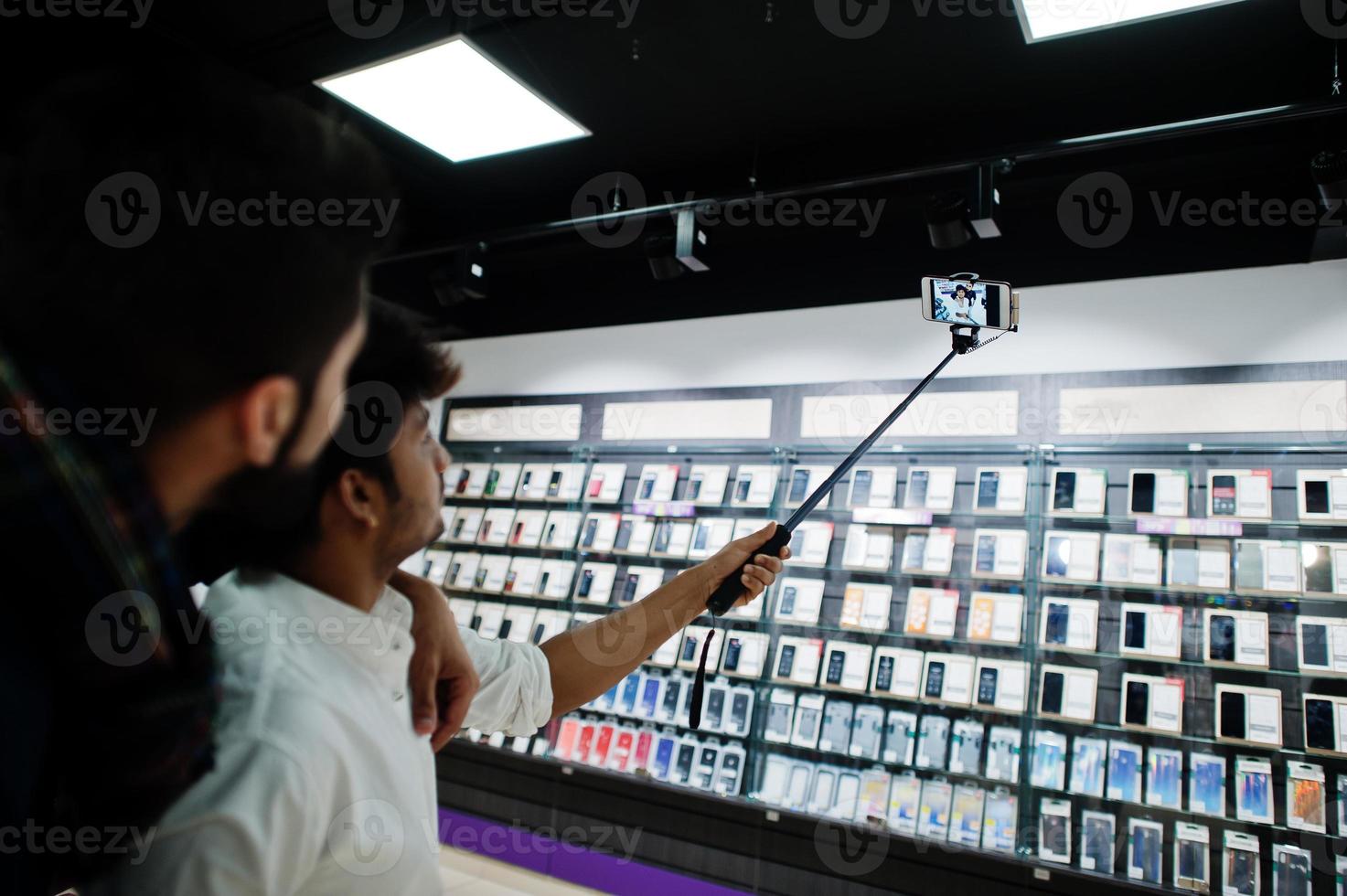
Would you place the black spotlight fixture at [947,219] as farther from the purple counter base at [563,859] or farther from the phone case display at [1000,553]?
the purple counter base at [563,859]

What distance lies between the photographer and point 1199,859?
126 inches

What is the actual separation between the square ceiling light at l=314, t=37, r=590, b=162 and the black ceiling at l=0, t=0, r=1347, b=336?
8.0 inches

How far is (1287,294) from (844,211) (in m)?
2.18

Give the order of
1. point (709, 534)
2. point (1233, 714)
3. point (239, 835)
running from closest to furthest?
1. point (239, 835)
2. point (1233, 714)
3. point (709, 534)

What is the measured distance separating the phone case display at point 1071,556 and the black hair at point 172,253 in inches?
149

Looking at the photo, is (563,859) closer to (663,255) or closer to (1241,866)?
(1241,866)

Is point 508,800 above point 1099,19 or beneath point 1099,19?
beneath

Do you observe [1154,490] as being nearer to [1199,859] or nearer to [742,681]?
[1199,859]

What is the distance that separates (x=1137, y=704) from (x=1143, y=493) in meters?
0.91

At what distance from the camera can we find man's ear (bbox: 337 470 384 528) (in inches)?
28.0

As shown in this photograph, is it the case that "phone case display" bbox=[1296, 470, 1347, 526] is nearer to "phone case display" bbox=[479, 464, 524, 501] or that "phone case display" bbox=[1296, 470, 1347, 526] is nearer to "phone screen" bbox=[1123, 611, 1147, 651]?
"phone screen" bbox=[1123, 611, 1147, 651]

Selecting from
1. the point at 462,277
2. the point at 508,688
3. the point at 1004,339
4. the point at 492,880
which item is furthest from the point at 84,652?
the point at 462,277

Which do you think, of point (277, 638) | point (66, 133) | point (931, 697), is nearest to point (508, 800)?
point (931, 697)

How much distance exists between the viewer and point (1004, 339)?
4117 mm
